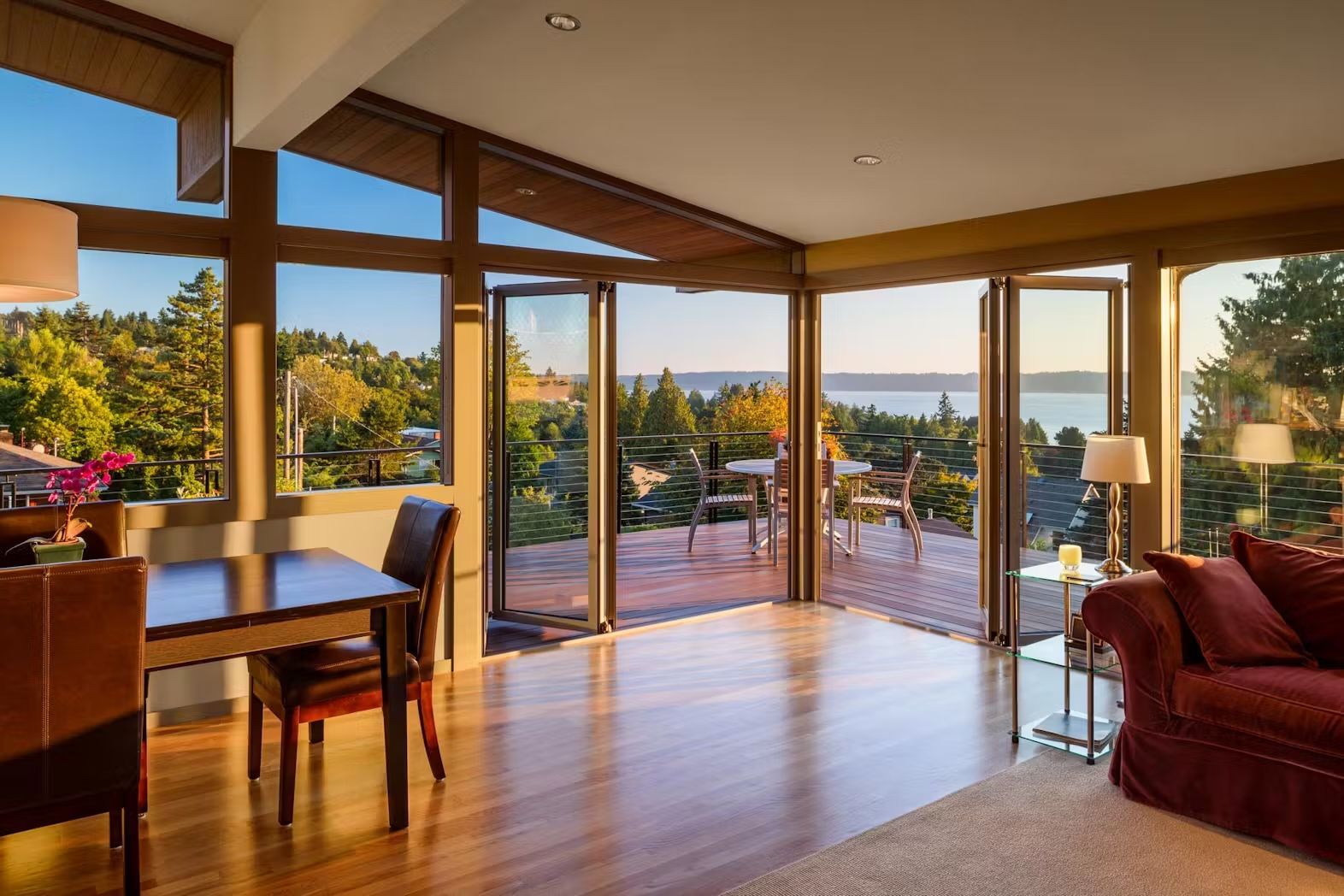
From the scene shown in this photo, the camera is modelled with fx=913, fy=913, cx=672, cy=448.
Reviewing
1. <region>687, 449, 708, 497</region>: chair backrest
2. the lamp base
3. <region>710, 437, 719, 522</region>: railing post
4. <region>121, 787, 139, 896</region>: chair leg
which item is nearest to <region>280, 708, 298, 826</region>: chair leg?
<region>121, 787, 139, 896</region>: chair leg

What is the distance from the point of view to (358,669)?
292 centimetres

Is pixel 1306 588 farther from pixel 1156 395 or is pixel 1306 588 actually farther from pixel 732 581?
pixel 732 581

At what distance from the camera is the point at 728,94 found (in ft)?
12.5

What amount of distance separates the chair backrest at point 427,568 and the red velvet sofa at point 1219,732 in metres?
2.24

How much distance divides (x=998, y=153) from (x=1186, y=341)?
1258mm

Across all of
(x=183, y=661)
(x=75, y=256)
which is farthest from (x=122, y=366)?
(x=183, y=661)

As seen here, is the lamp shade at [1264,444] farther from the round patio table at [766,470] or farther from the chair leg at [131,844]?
the chair leg at [131,844]

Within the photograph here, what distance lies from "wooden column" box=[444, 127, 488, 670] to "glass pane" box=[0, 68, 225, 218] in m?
1.13

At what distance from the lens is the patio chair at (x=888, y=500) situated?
7441 mm

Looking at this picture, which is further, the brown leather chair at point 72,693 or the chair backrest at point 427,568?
the chair backrest at point 427,568

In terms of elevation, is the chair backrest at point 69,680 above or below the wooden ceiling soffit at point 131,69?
below

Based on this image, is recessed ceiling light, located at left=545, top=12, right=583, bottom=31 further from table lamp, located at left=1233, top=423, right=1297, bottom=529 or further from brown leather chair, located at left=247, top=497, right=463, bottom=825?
table lamp, located at left=1233, top=423, right=1297, bottom=529

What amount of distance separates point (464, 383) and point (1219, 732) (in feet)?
11.1

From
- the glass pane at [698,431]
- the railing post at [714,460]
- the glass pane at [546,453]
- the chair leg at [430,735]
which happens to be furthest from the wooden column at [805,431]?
the chair leg at [430,735]
